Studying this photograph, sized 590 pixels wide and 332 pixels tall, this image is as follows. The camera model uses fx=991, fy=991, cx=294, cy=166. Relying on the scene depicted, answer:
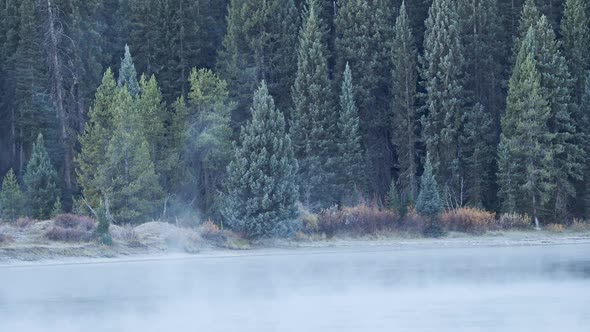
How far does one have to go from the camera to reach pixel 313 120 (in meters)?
56.4

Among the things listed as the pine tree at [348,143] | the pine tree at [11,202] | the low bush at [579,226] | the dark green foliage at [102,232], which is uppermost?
the pine tree at [348,143]

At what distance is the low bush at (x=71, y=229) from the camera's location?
38.9 m

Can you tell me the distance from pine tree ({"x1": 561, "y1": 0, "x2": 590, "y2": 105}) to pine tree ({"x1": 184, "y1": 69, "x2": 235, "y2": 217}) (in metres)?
19.9

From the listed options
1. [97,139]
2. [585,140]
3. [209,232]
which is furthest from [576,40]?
[97,139]

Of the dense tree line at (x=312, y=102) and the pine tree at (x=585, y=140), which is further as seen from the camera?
the pine tree at (x=585, y=140)

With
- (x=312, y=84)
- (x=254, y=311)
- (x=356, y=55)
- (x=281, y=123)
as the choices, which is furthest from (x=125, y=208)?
(x=254, y=311)

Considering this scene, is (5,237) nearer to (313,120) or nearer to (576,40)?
(313,120)

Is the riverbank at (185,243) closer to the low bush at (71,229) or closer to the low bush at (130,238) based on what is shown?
the low bush at (130,238)

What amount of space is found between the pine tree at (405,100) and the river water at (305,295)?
20.1m

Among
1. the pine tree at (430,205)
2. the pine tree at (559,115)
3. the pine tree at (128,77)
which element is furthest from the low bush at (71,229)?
the pine tree at (559,115)

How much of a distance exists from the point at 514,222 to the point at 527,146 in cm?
453

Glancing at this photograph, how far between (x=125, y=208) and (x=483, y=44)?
24441 mm

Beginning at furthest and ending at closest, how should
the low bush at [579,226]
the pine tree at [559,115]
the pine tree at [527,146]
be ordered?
the pine tree at [559,115] < the pine tree at [527,146] < the low bush at [579,226]

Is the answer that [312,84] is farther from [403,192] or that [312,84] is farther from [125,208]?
[125,208]
